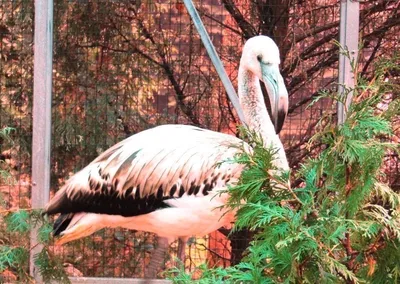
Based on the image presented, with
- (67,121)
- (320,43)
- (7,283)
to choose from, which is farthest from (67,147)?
(320,43)

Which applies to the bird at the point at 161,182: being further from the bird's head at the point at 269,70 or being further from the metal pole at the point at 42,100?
the metal pole at the point at 42,100

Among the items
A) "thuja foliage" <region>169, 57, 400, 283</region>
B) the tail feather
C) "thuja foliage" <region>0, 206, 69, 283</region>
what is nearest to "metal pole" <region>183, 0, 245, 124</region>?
the tail feather

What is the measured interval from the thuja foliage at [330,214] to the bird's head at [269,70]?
151cm

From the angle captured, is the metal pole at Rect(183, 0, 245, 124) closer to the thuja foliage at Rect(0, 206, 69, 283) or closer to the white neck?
the white neck

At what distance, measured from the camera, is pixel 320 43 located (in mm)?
3980

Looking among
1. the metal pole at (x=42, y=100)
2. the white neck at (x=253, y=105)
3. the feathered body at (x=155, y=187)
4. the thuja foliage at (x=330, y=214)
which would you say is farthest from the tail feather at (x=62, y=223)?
the thuja foliage at (x=330, y=214)

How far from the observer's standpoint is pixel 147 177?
121 inches

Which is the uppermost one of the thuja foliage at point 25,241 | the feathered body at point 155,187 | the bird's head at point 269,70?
the bird's head at point 269,70

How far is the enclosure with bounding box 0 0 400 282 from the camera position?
13.0 feet

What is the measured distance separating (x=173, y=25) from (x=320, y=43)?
0.72 m

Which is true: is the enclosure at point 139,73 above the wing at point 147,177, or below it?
above

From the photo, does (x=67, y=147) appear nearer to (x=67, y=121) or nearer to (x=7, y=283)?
(x=67, y=121)

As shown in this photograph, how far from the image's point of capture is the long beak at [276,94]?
3037 mm

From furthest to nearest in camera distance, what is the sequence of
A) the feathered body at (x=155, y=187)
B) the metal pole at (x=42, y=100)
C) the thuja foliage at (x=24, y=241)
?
1. the metal pole at (x=42, y=100)
2. the feathered body at (x=155, y=187)
3. the thuja foliage at (x=24, y=241)
